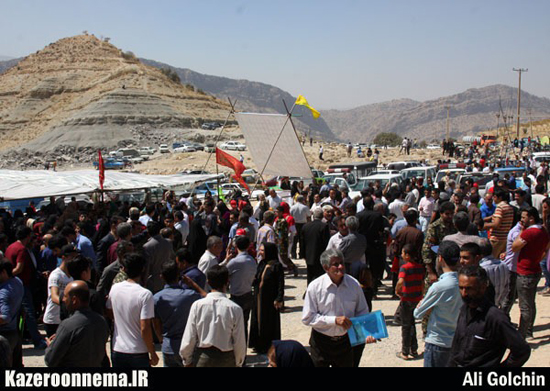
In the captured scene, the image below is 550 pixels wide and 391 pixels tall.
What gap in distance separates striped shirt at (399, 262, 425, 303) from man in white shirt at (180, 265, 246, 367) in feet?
8.72

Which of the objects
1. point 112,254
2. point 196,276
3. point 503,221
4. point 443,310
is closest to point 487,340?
point 443,310

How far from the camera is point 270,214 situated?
8609mm

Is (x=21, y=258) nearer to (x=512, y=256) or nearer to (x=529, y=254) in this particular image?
(x=512, y=256)

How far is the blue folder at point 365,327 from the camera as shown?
14.8ft

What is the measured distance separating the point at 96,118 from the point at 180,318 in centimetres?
8439

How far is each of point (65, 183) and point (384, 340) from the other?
11.5m

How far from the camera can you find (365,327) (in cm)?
454

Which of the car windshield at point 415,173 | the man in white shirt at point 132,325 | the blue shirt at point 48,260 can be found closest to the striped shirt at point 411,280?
the man in white shirt at point 132,325

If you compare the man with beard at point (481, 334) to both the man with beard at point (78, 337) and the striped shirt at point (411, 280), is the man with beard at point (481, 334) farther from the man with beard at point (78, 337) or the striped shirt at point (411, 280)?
the man with beard at point (78, 337)

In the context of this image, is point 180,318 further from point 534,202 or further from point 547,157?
point 547,157

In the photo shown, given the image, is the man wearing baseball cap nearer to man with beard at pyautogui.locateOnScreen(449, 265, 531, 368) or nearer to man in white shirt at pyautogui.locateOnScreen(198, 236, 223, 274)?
man with beard at pyautogui.locateOnScreen(449, 265, 531, 368)

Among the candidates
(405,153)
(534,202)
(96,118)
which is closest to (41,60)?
(96,118)

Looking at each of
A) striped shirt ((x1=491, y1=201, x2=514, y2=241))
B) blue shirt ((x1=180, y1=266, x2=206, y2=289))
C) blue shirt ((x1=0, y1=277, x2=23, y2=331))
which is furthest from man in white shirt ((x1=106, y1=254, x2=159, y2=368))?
striped shirt ((x1=491, y1=201, x2=514, y2=241))

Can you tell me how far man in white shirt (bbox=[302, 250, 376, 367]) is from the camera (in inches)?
185
